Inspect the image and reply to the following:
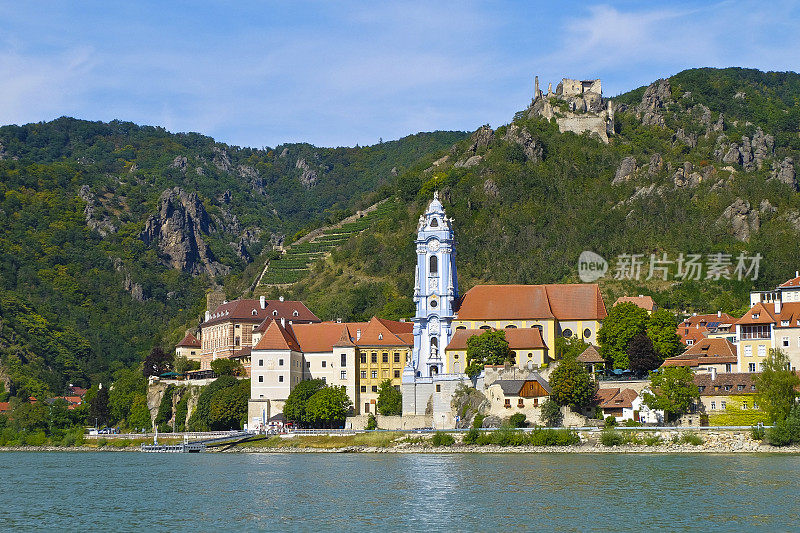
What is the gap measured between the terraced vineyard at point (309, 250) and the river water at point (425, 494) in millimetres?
73173

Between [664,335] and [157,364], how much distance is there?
50488 mm

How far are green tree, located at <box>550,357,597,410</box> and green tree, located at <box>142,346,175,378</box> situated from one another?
46452mm

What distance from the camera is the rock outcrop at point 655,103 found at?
520ft

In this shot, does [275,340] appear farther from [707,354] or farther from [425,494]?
[425,494]

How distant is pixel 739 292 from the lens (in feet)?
357

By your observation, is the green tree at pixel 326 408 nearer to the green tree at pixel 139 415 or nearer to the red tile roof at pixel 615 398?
the red tile roof at pixel 615 398

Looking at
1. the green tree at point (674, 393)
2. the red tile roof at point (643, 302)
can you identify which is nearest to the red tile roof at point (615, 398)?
the green tree at point (674, 393)

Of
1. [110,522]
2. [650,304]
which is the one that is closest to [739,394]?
[650,304]

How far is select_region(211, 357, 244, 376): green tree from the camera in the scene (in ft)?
333

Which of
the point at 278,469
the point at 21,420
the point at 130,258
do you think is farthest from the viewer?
the point at 130,258

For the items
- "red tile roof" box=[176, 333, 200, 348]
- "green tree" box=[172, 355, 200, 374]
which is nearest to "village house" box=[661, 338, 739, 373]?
"green tree" box=[172, 355, 200, 374]

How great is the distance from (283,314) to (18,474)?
44830mm

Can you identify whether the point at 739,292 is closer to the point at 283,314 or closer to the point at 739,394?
the point at 739,394

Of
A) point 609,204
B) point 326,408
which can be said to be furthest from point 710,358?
point 609,204
